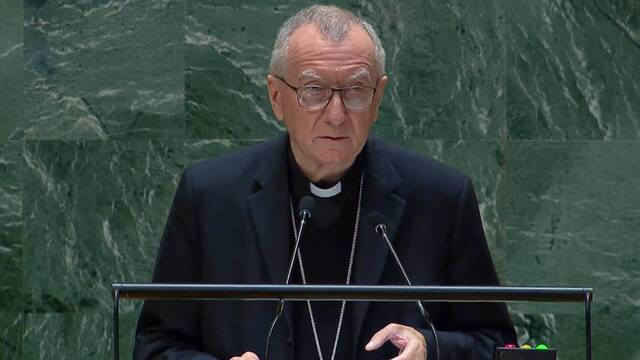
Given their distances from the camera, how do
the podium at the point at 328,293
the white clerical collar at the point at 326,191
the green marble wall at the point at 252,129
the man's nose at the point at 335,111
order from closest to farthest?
the podium at the point at 328,293 < the man's nose at the point at 335,111 < the white clerical collar at the point at 326,191 < the green marble wall at the point at 252,129

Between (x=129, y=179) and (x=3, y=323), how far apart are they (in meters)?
0.80

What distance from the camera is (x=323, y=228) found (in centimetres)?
380

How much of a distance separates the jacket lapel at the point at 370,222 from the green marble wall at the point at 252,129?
1740 mm

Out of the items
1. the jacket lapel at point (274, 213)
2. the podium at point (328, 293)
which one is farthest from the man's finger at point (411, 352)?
A: the jacket lapel at point (274, 213)

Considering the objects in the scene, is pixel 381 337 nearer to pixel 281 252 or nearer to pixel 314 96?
pixel 281 252

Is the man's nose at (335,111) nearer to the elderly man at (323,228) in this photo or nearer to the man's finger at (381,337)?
the elderly man at (323,228)

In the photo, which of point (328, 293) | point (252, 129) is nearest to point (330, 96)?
point (328, 293)

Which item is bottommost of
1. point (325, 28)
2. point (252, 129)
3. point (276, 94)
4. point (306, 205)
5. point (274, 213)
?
point (252, 129)

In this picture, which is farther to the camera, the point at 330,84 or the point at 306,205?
the point at 330,84

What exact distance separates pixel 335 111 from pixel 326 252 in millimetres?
516

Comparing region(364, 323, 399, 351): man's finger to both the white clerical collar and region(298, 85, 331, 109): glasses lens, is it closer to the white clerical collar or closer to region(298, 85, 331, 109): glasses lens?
region(298, 85, 331, 109): glasses lens

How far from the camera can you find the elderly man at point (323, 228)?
3.43 metres

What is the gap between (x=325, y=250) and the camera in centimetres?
374

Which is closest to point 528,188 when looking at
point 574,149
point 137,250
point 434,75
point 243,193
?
point 574,149
